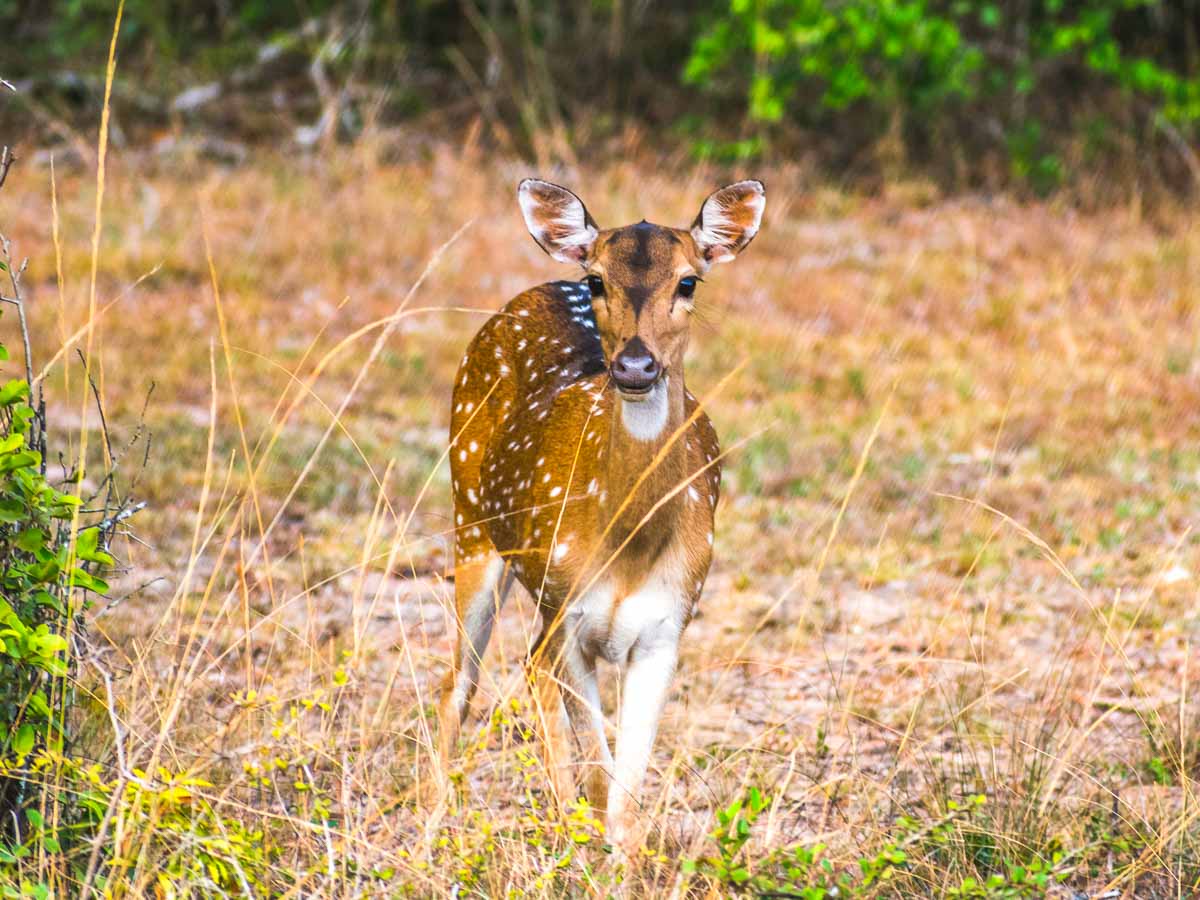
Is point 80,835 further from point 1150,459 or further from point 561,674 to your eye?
point 1150,459

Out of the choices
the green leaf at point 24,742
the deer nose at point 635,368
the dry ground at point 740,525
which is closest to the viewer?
the green leaf at point 24,742

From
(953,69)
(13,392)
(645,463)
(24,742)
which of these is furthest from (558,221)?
(953,69)

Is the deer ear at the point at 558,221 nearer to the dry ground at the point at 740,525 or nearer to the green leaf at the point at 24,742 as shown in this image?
the dry ground at the point at 740,525

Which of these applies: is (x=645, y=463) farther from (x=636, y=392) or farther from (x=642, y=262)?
(x=642, y=262)

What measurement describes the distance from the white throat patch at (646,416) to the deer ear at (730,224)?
44 cm

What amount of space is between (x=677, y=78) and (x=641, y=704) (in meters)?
13.0

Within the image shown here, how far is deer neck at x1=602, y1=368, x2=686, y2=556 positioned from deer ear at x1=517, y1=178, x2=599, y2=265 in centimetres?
47

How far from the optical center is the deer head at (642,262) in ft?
13.7

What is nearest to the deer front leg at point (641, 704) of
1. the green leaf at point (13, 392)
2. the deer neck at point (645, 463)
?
the deer neck at point (645, 463)

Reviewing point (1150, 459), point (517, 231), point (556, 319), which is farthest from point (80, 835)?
point (517, 231)

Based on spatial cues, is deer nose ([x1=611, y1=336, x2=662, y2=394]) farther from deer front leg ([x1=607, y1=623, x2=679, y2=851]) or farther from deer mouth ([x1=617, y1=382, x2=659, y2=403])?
deer front leg ([x1=607, y1=623, x2=679, y2=851])

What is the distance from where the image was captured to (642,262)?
→ 4.32m

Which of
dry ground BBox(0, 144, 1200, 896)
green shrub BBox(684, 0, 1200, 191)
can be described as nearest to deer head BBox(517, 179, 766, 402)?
dry ground BBox(0, 144, 1200, 896)

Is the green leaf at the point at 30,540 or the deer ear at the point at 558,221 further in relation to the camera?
the deer ear at the point at 558,221
